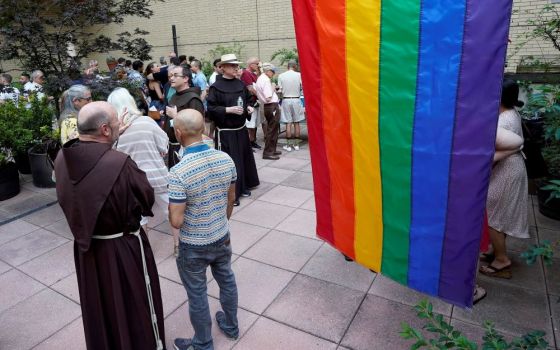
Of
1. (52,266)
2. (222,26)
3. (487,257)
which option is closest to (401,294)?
(487,257)

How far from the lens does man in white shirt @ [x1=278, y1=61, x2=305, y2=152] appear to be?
7961mm

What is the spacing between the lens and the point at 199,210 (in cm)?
237

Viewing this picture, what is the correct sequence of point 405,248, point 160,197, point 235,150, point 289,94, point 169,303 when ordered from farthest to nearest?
point 289,94 < point 235,150 < point 160,197 < point 169,303 < point 405,248

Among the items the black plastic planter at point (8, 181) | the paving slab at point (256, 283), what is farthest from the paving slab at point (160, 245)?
the black plastic planter at point (8, 181)

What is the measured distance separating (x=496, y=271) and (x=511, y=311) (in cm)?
53

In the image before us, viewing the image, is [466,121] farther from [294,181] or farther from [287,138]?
[287,138]

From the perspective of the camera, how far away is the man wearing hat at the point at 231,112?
5199 mm

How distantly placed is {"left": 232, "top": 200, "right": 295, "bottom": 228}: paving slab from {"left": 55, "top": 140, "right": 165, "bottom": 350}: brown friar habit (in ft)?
7.91

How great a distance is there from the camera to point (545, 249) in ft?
5.60

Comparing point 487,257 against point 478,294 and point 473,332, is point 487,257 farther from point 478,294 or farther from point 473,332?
point 473,332

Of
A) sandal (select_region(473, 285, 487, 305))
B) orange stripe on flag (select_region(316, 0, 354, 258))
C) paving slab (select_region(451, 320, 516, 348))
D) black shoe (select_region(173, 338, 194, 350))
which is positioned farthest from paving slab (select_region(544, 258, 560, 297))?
black shoe (select_region(173, 338, 194, 350))

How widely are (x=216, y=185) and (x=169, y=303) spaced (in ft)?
4.84

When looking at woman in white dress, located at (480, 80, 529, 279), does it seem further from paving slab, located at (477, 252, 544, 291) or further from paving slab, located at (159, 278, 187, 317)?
paving slab, located at (159, 278, 187, 317)

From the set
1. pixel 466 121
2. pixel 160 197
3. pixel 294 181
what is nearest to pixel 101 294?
pixel 160 197
